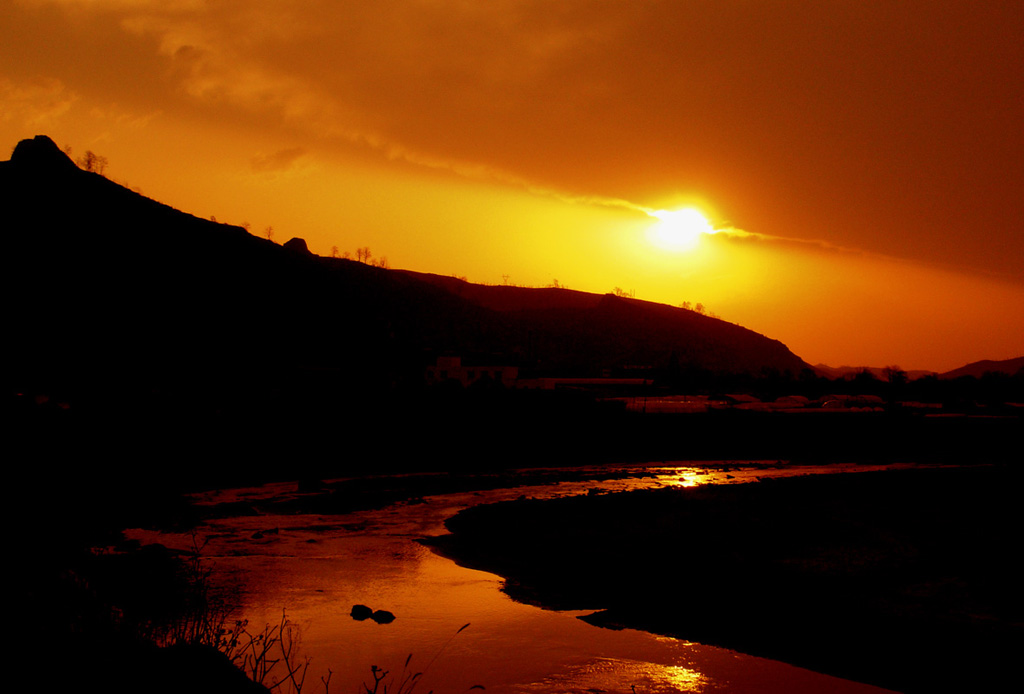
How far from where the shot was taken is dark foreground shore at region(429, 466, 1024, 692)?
1475cm

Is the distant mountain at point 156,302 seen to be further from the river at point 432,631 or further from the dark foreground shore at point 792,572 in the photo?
the dark foreground shore at point 792,572

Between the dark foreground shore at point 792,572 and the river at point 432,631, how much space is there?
2.98 ft

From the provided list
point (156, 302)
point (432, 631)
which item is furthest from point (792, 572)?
point (156, 302)

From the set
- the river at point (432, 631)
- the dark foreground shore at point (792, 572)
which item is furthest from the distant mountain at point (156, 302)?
the dark foreground shore at point (792, 572)

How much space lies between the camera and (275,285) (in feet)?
254

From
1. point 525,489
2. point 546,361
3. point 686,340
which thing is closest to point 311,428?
point 525,489

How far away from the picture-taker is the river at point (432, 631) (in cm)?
1293

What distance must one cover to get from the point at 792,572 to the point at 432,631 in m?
10.2

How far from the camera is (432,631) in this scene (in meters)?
15.4

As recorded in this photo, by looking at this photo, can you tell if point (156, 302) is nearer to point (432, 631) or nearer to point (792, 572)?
point (432, 631)

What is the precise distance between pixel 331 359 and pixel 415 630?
5765 cm

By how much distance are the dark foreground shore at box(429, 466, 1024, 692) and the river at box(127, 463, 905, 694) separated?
91cm

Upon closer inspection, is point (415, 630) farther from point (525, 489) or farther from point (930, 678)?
point (525, 489)

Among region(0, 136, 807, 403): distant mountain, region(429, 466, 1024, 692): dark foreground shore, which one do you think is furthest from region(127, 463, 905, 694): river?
region(0, 136, 807, 403): distant mountain
